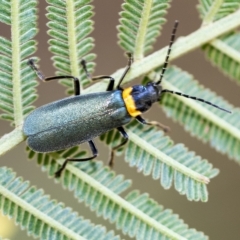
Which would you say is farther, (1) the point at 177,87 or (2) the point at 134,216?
(1) the point at 177,87

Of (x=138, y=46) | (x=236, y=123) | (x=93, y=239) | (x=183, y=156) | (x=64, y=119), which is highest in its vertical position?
(x=138, y=46)

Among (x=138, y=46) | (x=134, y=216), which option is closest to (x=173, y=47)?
(x=138, y=46)

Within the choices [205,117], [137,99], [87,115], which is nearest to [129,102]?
[137,99]

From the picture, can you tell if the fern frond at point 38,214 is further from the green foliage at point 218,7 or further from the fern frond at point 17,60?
the green foliage at point 218,7

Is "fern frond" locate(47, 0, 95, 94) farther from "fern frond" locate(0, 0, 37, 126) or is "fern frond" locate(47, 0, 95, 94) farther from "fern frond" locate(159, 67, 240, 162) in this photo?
"fern frond" locate(159, 67, 240, 162)

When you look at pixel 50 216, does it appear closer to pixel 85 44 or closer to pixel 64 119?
pixel 64 119

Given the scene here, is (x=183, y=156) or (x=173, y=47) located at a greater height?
(x=173, y=47)
